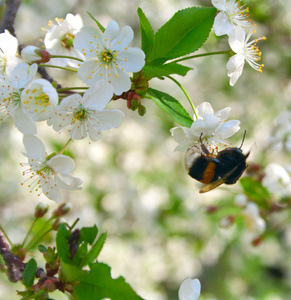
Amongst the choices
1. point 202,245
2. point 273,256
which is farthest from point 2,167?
point 273,256

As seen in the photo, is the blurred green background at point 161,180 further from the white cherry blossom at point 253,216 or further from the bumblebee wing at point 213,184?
the bumblebee wing at point 213,184

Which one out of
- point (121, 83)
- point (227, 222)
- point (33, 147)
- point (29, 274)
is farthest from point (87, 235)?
point (227, 222)

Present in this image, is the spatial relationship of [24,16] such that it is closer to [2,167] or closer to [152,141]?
[2,167]

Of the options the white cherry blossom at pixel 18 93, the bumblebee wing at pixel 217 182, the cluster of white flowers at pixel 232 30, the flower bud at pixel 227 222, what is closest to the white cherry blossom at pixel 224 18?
the cluster of white flowers at pixel 232 30

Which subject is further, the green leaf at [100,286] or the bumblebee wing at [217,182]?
the bumblebee wing at [217,182]

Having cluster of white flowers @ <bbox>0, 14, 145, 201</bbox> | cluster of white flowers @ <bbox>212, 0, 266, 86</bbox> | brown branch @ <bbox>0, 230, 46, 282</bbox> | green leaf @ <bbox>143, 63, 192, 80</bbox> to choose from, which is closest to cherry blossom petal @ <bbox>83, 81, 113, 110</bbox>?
cluster of white flowers @ <bbox>0, 14, 145, 201</bbox>
